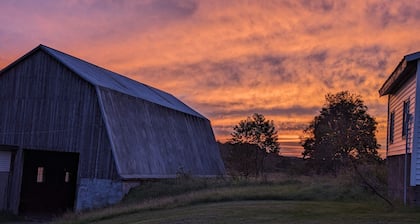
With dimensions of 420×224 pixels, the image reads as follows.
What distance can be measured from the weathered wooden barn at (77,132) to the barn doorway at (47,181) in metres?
0.09

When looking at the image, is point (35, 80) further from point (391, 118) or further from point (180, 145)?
point (391, 118)

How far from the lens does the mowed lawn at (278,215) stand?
1463cm

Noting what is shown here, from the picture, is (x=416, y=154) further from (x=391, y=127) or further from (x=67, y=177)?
(x=67, y=177)

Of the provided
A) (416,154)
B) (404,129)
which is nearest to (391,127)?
(404,129)

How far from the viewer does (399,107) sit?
2100 cm

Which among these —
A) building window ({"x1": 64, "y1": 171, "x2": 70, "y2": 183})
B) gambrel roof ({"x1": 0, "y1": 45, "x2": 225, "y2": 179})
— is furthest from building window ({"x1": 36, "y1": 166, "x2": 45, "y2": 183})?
gambrel roof ({"x1": 0, "y1": 45, "x2": 225, "y2": 179})

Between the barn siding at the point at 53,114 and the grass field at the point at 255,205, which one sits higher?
the barn siding at the point at 53,114

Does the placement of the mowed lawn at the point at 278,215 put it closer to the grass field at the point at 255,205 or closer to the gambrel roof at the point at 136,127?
the grass field at the point at 255,205

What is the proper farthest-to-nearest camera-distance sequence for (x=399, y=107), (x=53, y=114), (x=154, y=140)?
(x=154, y=140) → (x=53, y=114) → (x=399, y=107)

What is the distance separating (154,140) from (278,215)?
17.7 m

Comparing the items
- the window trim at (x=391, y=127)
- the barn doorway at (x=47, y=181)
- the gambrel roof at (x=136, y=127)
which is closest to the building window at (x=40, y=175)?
the barn doorway at (x=47, y=181)

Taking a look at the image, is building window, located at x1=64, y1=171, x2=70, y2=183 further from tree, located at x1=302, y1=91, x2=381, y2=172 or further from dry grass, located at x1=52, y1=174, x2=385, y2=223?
tree, located at x1=302, y1=91, x2=381, y2=172

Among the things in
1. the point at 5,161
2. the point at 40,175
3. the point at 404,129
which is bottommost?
the point at 40,175

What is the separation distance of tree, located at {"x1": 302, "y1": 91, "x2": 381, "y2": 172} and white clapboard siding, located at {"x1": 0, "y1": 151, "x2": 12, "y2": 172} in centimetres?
2708
